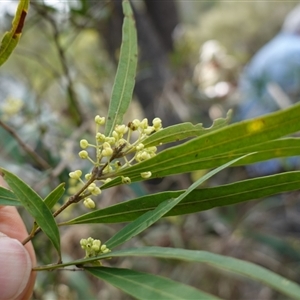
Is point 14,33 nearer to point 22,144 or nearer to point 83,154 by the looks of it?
point 83,154

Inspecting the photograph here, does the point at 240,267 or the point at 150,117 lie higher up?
the point at 150,117

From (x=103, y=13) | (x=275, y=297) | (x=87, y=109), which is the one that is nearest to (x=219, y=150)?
(x=103, y=13)

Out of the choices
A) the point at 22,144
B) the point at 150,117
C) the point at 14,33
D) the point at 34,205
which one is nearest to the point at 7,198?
the point at 34,205

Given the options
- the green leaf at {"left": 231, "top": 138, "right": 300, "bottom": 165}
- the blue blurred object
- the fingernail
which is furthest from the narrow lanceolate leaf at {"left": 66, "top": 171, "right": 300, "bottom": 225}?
the blue blurred object

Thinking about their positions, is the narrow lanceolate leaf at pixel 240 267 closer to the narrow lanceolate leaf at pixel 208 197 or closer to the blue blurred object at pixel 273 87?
the narrow lanceolate leaf at pixel 208 197

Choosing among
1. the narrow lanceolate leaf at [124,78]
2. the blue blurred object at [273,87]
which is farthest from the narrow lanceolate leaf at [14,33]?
the blue blurred object at [273,87]

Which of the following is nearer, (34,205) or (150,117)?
(34,205)
